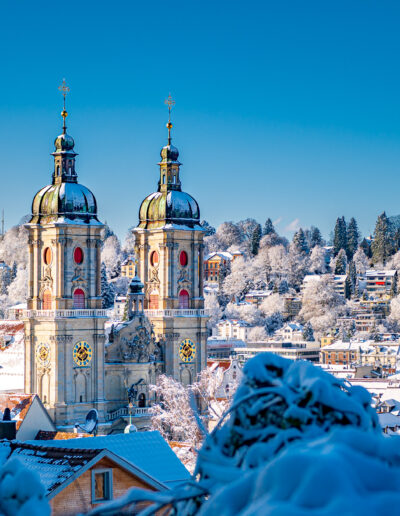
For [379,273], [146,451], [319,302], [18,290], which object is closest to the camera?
[146,451]

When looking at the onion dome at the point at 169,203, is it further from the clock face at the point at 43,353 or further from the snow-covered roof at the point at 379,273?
the snow-covered roof at the point at 379,273

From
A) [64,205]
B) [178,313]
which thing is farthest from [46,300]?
[178,313]

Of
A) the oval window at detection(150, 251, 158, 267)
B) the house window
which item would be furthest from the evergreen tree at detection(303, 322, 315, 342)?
the house window

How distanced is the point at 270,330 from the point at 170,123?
108m

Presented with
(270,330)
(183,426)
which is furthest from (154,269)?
(270,330)

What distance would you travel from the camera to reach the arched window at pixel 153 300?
201ft

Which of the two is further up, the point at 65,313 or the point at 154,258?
the point at 154,258

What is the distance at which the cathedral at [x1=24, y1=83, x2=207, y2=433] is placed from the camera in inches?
2227

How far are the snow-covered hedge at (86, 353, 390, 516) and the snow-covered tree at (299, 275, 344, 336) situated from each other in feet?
546

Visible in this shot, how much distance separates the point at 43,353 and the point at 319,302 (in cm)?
12069

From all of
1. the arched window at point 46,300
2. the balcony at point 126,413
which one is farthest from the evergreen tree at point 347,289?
the arched window at point 46,300

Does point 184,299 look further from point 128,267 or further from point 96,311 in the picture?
point 128,267

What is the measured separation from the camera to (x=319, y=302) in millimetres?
174750

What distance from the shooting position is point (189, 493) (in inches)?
166
